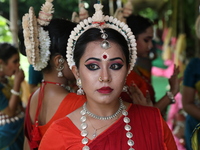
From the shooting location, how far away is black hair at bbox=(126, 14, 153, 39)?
271cm

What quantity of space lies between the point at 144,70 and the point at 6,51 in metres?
1.42

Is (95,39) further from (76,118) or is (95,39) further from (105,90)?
(76,118)

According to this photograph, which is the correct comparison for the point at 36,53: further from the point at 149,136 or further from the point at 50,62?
the point at 149,136

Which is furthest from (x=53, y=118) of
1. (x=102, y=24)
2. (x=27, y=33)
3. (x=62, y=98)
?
(x=102, y=24)

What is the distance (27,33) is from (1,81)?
4.38ft

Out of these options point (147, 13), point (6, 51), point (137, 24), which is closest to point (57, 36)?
point (137, 24)

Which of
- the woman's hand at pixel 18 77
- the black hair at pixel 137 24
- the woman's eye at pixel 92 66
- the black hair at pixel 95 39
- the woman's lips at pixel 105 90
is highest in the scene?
the black hair at pixel 137 24

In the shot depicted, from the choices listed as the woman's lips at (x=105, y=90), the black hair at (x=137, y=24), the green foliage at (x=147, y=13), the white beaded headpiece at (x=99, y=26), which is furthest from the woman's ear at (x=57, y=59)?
the green foliage at (x=147, y=13)

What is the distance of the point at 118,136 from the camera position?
1.55 meters

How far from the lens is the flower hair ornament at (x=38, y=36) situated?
1.93m

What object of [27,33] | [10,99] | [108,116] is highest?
[27,33]

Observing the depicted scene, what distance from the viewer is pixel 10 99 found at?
114 inches

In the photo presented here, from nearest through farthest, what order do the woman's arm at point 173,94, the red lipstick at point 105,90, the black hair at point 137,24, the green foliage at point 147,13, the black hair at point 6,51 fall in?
the red lipstick at point 105,90 < the woman's arm at point 173,94 < the black hair at point 137,24 < the black hair at point 6,51 < the green foliage at point 147,13

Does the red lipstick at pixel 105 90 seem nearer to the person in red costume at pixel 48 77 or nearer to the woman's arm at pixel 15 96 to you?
the person in red costume at pixel 48 77
